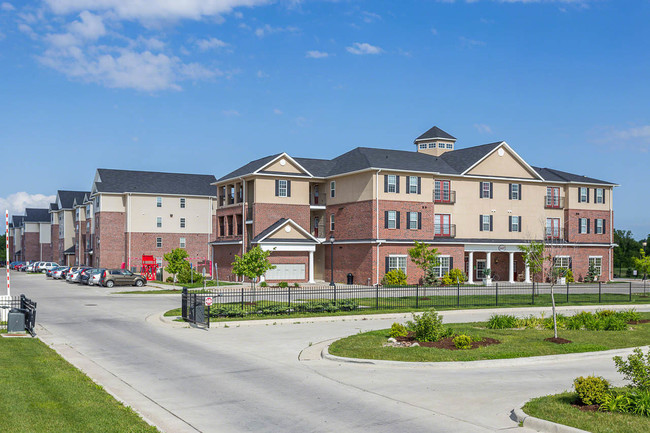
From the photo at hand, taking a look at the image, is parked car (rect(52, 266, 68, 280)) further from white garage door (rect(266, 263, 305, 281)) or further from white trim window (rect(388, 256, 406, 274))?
white trim window (rect(388, 256, 406, 274))

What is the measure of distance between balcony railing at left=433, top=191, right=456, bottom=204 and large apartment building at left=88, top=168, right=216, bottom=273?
3269 centimetres

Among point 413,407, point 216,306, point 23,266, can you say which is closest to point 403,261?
point 216,306

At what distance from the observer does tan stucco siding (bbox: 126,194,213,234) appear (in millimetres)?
75938

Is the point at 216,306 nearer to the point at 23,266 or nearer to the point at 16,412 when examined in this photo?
the point at 16,412

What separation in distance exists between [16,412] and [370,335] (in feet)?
41.5

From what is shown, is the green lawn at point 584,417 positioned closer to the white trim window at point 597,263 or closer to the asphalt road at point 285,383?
the asphalt road at point 285,383

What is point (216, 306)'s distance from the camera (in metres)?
27.9

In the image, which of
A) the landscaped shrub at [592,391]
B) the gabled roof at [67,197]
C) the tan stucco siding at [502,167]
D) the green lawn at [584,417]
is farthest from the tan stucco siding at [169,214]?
the landscaped shrub at [592,391]

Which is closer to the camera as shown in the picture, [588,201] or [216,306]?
[216,306]

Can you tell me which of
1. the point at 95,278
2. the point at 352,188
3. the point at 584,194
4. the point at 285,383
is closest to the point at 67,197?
the point at 95,278

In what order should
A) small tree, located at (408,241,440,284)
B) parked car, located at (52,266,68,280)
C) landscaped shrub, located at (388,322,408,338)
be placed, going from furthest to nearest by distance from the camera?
parked car, located at (52,266,68,280) → small tree, located at (408,241,440,284) → landscaped shrub, located at (388,322,408,338)

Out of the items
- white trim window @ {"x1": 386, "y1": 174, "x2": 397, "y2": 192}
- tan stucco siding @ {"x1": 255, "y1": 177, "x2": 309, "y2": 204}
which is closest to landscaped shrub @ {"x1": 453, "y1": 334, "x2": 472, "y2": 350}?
white trim window @ {"x1": 386, "y1": 174, "x2": 397, "y2": 192}

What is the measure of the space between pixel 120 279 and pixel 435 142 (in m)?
33.6

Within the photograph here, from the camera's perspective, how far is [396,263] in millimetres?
53406
